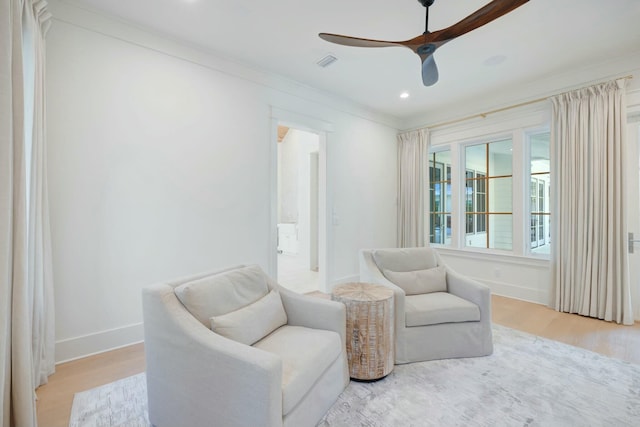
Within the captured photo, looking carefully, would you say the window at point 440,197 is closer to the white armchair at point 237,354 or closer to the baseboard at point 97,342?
the white armchair at point 237,354

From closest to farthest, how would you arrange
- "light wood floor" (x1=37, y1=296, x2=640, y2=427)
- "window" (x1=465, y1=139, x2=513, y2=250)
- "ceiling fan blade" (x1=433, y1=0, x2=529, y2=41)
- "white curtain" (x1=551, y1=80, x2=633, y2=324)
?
1. "ceiling fan blade" (x1=433, y1=0, x2=529, y2=41)
2. "light wood floor" (x1=37, y1=296, x2=640, y2=427)
3. "white curtain" (x1=551, y1=80, x2=633, y2=324)
4. "window" (x1=465, y1=139, x2=513, y2=250)

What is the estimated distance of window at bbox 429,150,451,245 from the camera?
496 centimetres

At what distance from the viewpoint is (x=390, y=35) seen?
9.18 feet

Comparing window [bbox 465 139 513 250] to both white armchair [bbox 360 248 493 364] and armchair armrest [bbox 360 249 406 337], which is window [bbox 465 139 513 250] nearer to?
white armchair [bbox 360 248 493 364]

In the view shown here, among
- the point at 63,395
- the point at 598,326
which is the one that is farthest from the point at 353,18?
the point at 598,326

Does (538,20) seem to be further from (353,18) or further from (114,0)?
(114,0)

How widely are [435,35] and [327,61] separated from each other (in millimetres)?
1520

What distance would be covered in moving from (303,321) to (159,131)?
2.20 meters

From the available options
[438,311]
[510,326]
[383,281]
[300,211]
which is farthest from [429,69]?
[300,211]

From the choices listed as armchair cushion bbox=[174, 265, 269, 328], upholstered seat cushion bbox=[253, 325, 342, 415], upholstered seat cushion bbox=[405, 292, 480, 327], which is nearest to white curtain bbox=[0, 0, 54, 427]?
armchair cushion bbox=[174, 265, 269, 328]

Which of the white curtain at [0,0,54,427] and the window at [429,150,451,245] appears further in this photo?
the window at [429,150,451,245]

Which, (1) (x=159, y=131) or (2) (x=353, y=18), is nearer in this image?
(2) (x=353, y=18)

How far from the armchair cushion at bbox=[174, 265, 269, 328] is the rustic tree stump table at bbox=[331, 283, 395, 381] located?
2.06ft

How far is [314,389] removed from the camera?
158 cm
